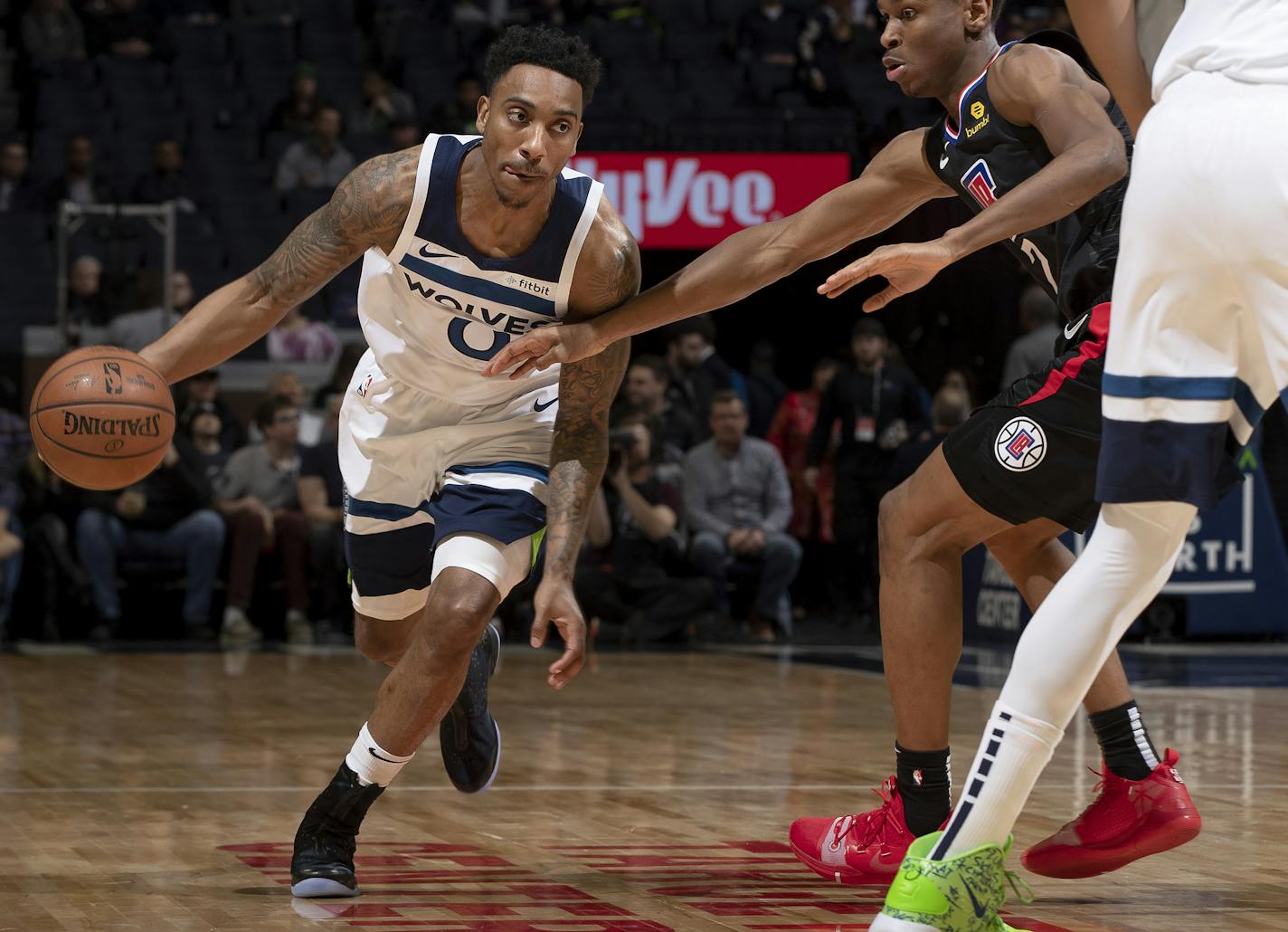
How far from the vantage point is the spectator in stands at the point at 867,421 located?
11.4 metres

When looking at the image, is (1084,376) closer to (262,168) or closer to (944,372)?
(944,372)

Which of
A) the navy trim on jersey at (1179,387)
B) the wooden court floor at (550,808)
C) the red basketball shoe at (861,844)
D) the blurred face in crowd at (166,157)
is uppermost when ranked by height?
the blurred face in crowd at (166,157)

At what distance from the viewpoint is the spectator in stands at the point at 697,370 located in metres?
11.7

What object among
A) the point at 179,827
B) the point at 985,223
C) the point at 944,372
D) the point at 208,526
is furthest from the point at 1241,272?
the point at 944,372

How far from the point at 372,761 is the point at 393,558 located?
28.3 inches

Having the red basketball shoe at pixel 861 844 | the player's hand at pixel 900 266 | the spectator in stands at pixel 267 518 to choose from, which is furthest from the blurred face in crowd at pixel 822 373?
the player's hand at pixel 900 266

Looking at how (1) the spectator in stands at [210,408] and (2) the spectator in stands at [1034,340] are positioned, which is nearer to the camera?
(2) the spectator in stands at [1034,340]

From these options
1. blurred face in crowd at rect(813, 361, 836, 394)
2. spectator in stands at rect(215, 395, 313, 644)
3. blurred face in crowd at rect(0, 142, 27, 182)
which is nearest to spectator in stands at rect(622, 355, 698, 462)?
blurred face in crowd at rect(813, 361, 836, 394)

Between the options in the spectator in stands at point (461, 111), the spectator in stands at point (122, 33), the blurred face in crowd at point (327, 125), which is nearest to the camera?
the spectator in stands at point (461, 111)

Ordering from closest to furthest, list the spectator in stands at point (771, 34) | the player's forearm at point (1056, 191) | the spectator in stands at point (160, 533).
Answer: the player's forearm at point (1056, 191) → the spectator in stands at point (160, 533) → the spectator in stands at point (771, 34)

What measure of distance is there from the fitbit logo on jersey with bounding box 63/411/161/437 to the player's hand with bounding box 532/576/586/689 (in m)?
0.91

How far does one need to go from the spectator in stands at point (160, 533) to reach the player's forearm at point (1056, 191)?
780 centimetres

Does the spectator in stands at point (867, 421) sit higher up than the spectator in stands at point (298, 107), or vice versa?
the spectator in stands at point (298, 107)

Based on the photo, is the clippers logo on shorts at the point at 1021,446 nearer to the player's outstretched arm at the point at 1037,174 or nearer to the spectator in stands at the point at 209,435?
the player's outstretched arm at the point at 1037,174
